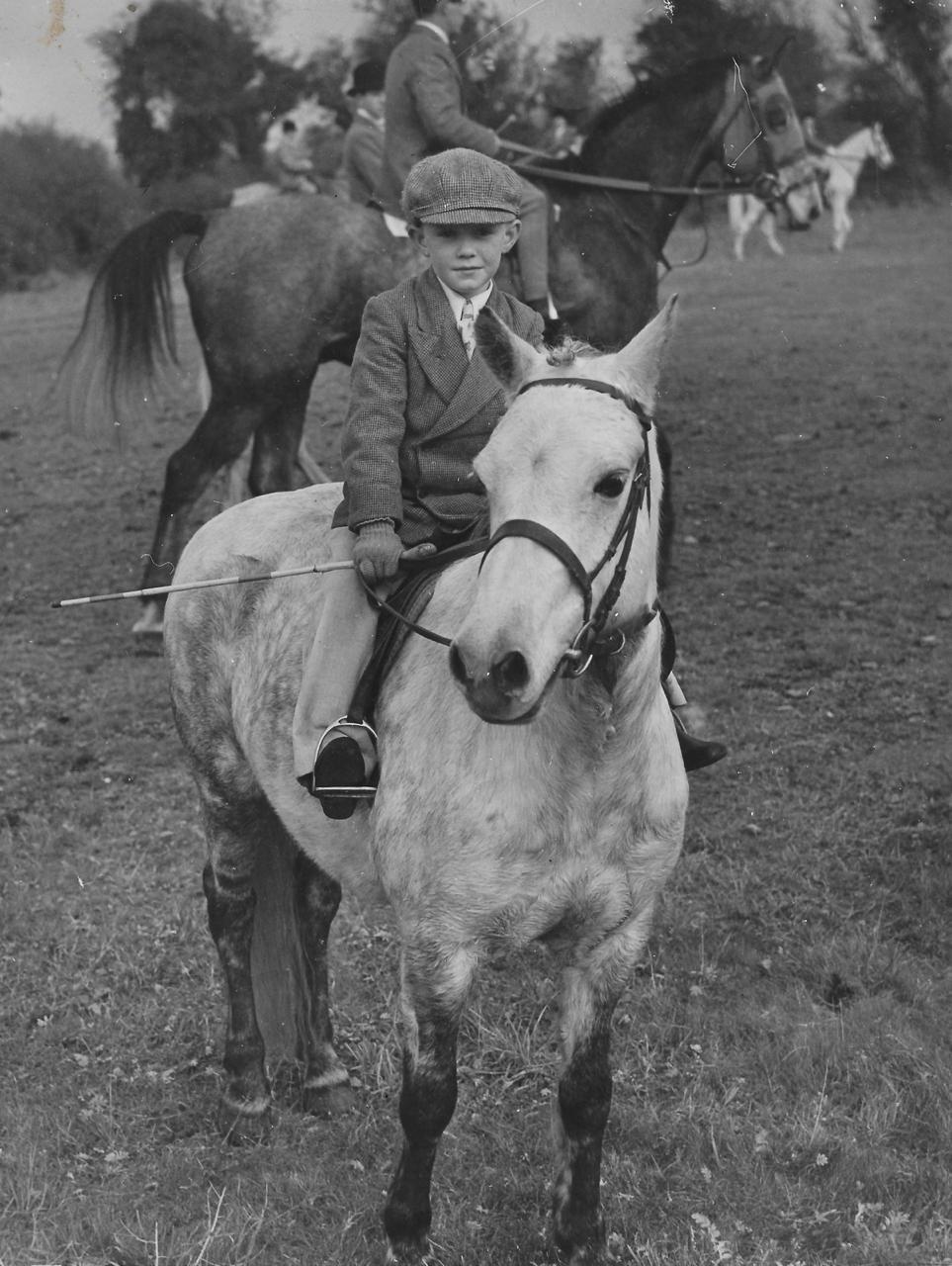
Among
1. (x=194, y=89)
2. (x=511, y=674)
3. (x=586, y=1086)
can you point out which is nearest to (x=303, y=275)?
(x=586, y=1086)

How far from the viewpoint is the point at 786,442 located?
45.1ft

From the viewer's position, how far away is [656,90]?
9.95 metres

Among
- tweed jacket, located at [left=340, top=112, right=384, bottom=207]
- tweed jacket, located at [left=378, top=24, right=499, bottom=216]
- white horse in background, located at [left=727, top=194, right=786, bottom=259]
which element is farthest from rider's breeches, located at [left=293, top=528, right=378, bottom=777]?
white horse in background, located at [left=727, top=194, right=786, bottom=259]

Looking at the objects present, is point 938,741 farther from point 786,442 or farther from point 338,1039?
point 786,442

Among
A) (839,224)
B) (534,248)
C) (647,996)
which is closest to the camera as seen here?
(647,996)

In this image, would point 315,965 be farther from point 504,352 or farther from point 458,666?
point 504,352

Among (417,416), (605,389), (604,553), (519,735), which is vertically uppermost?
(605,389)

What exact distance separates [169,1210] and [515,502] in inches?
97.8

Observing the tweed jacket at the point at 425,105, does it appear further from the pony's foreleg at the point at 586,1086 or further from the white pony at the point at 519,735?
the pony's foreleg at the point at 586,1086

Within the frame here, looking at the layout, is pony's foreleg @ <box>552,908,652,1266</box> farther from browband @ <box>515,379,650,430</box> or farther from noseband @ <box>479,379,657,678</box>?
browband @ <box>515,379,650,430</box>

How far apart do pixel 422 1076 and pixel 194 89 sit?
31453 millimetres

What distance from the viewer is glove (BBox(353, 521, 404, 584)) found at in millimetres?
3504

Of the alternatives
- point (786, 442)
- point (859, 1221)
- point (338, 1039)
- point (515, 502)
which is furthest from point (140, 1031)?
point (786, 442)

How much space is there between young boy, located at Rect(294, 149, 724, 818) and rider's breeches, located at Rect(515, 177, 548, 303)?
5.50 metres
